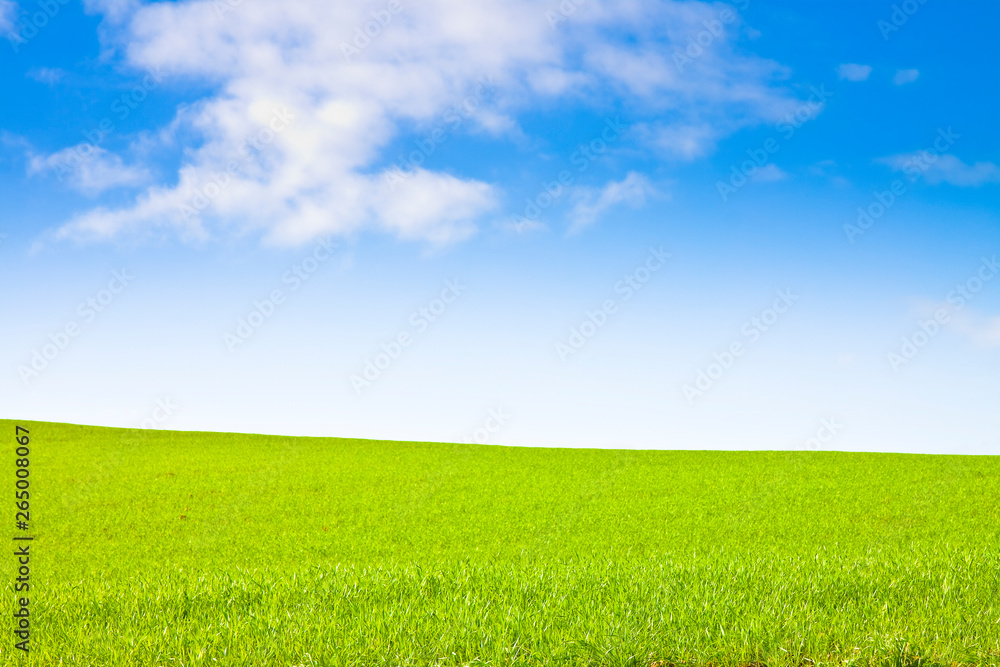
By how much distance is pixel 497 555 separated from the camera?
1160 cm

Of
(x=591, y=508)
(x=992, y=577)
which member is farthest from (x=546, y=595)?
(x=591, y=508)

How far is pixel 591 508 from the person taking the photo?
609 inches

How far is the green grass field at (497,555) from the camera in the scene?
17.9 ft

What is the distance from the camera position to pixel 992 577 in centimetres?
746

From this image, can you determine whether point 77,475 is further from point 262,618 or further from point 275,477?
point 262,618

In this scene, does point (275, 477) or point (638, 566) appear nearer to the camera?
point (638, 566)

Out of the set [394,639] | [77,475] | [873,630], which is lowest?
[77,475]

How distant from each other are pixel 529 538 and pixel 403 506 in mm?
4213

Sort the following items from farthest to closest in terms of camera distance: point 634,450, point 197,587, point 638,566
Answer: point 634,450, point 638,566, point 197,587

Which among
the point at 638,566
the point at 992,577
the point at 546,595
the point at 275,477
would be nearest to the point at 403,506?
the point at 275,477

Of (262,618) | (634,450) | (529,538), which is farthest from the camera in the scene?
(634,450)

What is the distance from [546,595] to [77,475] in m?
19.4

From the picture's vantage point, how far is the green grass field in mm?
5449

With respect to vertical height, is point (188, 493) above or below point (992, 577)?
below
